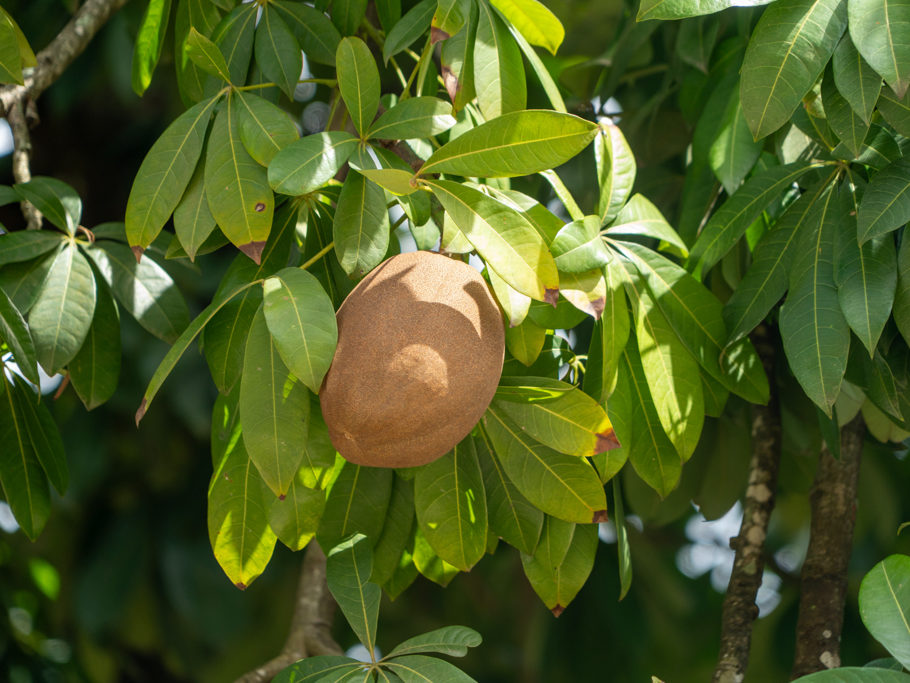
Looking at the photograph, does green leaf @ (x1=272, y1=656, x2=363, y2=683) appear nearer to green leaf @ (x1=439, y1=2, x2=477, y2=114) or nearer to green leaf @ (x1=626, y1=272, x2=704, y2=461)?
green leaf @ (x1=626, y1=272, x2=704, y2=461)

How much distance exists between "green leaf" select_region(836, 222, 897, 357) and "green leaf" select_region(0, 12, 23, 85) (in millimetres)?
1090

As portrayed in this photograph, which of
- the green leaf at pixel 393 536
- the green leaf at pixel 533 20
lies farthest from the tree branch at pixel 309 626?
the green leaf at pixel 533 20

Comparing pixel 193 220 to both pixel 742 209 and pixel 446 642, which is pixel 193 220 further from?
pixel 742 209

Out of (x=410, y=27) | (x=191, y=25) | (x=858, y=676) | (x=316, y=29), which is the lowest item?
(x=858, y=676)

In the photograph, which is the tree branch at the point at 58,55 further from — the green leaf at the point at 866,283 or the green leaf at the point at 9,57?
the green leaf at the point at 866,283

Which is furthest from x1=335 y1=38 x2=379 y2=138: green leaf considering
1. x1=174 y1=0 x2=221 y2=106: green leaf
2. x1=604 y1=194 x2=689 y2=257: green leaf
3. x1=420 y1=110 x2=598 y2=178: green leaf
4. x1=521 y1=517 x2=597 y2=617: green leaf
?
x1=521 y1=517 x2=597 y2=617: green leaf

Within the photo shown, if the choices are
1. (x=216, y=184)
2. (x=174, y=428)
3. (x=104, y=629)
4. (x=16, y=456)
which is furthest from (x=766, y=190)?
(x=104, y=629)

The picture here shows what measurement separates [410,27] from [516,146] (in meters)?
0.32

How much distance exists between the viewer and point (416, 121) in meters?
1.17

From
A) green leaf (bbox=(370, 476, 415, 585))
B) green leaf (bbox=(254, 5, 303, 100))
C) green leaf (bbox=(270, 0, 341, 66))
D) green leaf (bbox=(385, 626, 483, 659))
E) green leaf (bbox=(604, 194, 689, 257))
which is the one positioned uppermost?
green leaf (bbox=(270, 0, 341, 66))

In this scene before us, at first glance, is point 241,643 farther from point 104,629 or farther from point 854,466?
point 854,466

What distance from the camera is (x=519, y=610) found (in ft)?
10.9

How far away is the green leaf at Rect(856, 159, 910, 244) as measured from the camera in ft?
3.84

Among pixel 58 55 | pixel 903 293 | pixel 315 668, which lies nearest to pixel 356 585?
pixel 315 668
